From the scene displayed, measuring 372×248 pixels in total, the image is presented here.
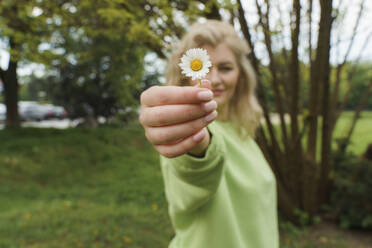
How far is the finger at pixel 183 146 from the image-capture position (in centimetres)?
79

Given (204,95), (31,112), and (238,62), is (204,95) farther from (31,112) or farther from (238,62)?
(31,112)

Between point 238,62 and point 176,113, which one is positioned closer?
point 176,113

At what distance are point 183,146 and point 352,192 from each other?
171 inches

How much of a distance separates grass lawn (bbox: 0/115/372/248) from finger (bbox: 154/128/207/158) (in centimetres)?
349

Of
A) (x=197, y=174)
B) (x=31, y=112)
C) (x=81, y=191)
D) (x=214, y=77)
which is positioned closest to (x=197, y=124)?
(x=197, y=174)

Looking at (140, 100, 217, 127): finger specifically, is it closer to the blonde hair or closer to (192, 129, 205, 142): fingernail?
(192, 129, 205, 142): fingernail

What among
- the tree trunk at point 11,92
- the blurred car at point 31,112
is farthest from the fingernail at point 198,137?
the blurred car at point 31,112

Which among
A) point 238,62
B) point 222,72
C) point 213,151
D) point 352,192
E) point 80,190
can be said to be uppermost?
point 238,62

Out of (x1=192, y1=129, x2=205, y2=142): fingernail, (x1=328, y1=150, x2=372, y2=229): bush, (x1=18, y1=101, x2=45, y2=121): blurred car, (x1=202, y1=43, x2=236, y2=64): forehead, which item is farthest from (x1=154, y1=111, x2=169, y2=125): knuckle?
(x1=18, y1=101, x2=45, y2=121): blurred car

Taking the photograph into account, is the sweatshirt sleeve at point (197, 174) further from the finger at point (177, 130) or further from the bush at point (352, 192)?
the bush at point (352, 192)

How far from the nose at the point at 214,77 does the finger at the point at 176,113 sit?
34.5 inches

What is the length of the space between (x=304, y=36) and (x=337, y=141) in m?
2.14

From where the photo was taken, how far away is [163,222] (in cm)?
459

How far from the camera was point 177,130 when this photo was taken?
2.50 feet
